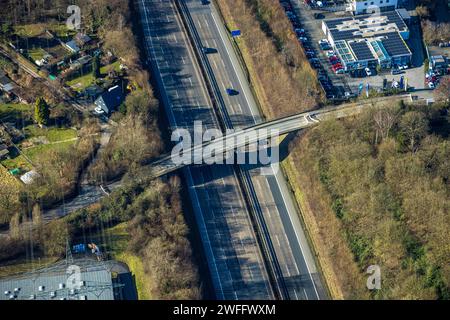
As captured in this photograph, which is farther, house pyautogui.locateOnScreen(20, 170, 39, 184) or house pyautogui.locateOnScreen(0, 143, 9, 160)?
house pyautogui.locateOnScreen(0, 143, 9, 160)

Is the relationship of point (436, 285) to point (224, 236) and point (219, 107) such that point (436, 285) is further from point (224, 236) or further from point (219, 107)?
point (219, 107)

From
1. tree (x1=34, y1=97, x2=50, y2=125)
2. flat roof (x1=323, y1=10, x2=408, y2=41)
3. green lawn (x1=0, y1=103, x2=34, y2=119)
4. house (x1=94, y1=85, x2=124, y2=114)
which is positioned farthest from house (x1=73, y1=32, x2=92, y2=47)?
flat roof (x1=323, y1=10, x2=408, y2=41)

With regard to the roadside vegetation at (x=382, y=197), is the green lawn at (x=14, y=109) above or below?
below

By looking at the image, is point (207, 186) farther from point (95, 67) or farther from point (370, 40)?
point (370, 40)

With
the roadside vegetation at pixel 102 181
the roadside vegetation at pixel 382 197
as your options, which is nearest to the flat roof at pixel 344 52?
the roadside vegetation at pixel 382 197

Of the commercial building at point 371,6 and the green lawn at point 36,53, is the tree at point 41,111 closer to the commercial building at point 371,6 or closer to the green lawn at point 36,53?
the green lawn at point 36,53

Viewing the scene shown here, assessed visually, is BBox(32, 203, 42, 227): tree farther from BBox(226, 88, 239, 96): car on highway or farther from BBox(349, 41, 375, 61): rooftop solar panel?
BBox(349, 41, 375, 61): rooftop solar panel
